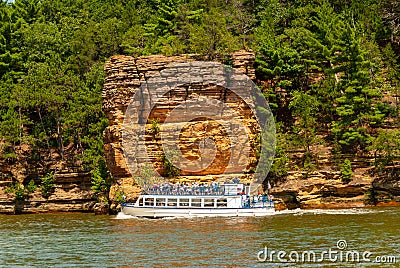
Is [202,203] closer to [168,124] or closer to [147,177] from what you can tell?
[147,177]

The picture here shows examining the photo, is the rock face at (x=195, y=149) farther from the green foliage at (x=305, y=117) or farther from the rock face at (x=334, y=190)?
the green foliage at (x=305, y=117)

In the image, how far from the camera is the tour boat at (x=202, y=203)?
55531 millimetres

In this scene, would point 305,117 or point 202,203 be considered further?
point 305,117

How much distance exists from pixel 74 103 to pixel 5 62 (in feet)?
35.4

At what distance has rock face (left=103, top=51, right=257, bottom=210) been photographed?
5931 cm

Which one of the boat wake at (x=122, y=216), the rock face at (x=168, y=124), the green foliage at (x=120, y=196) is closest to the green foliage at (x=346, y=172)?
the rock face at (x=168, y=124)

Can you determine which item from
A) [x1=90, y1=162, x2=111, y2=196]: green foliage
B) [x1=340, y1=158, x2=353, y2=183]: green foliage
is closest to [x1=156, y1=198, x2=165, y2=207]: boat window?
[x1=90, y1=162, x2=111, y2=196]: green foliage

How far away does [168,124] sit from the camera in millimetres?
59781

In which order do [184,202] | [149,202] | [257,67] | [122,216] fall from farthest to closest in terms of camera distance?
[257,67] → [122,216] → [149,202] → [184,202]

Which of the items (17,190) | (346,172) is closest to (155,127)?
(17,190)

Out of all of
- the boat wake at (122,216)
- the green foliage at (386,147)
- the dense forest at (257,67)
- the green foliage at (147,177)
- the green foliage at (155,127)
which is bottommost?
the boat wake at (122,216)

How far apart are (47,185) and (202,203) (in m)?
18.2

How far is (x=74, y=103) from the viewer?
69062mm

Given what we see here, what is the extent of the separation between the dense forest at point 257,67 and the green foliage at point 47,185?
2847mm
